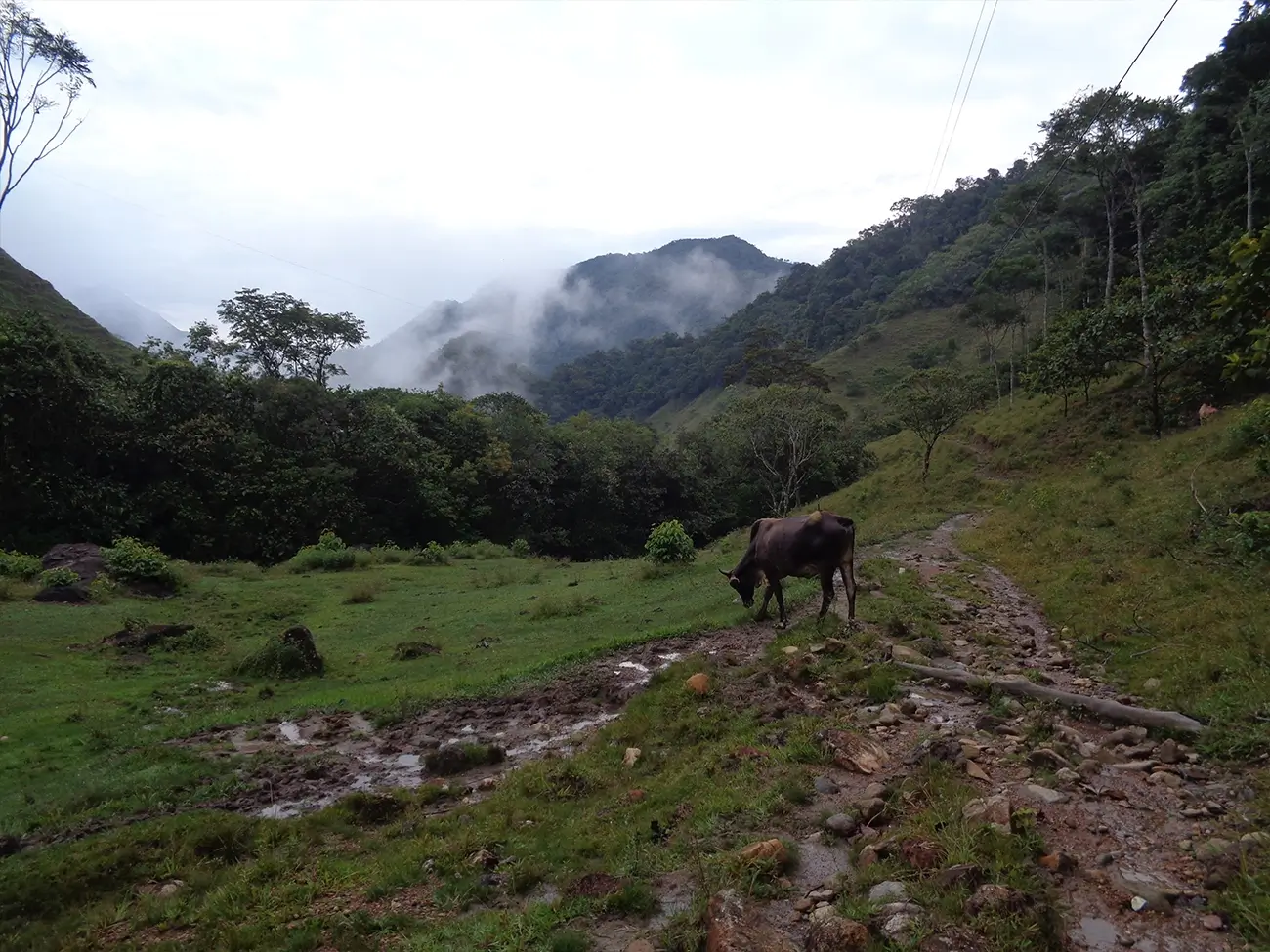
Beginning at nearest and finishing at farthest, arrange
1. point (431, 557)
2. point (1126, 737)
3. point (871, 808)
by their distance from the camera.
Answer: point (871, 808), point (1126, 737), point (431, 557)

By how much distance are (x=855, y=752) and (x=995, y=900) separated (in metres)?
2.82

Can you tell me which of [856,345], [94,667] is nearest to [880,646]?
[94,667]

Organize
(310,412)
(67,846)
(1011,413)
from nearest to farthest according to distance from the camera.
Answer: (67,846)
(1011,413)
(310,412)

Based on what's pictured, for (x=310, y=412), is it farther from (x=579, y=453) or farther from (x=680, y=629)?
(x=680, y=629)

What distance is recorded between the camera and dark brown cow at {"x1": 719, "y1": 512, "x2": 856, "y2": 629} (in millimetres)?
13445

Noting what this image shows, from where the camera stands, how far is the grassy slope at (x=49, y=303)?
56750 mm

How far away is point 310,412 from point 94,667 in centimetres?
3000

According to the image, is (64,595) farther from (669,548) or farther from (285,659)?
(669,548)

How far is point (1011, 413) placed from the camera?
130 feet

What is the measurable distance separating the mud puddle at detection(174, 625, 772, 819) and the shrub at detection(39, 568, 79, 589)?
1429 cm

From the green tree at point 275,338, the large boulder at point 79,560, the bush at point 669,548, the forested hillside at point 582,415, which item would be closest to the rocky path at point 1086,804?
the bush at point 669,548

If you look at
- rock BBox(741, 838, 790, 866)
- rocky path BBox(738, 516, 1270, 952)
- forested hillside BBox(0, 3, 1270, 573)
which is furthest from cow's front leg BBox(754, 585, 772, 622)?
forested hillside BBox(0, 3, 1270, 573)

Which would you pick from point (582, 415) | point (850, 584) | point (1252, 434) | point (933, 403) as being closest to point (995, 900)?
point (850, 584)

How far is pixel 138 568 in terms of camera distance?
23984 millimetres
